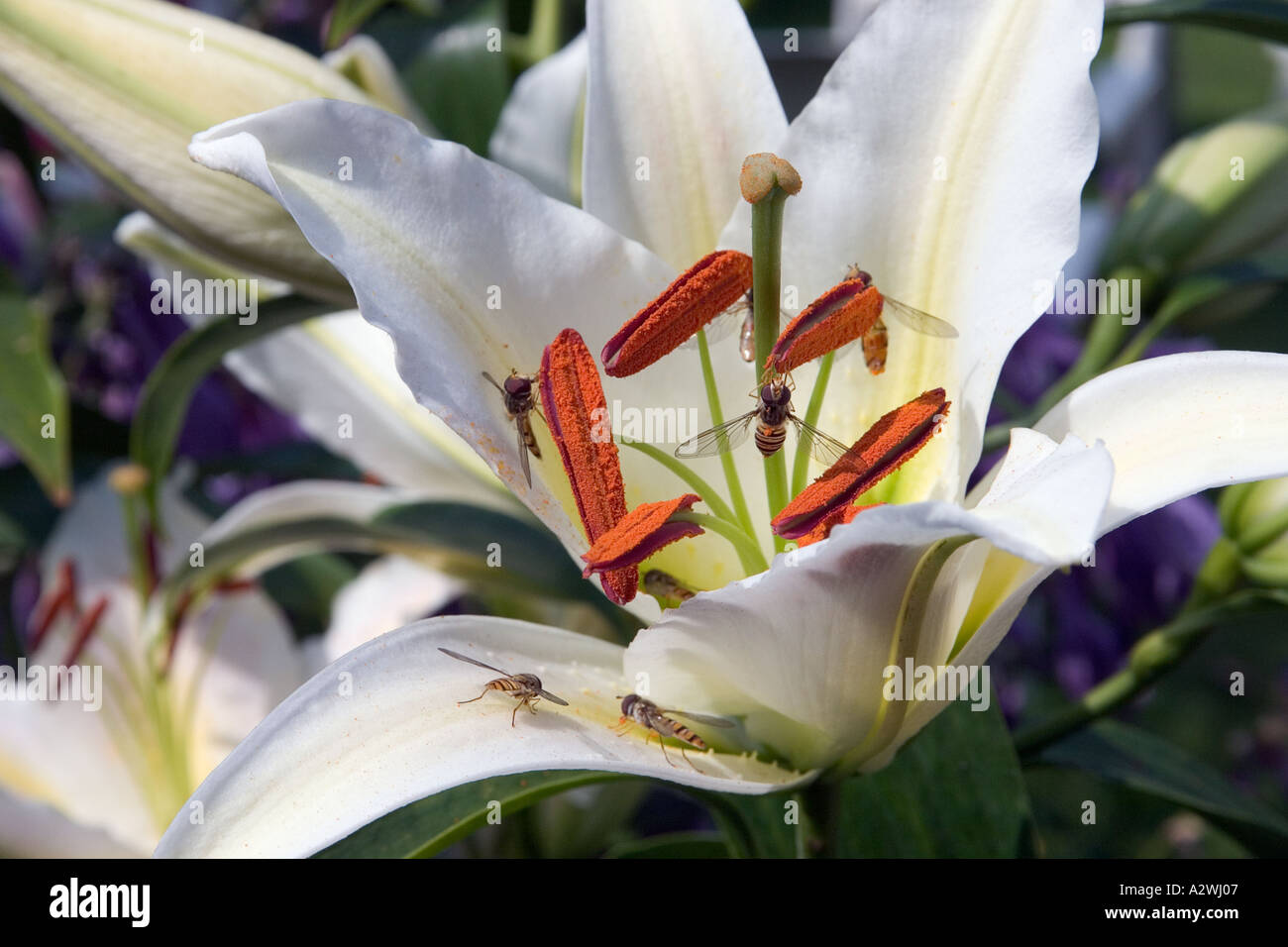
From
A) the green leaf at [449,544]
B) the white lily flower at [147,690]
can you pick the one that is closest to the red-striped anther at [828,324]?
the green leaf at [449,544]

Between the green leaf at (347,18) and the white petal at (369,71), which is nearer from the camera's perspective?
the white petal at (369,71)

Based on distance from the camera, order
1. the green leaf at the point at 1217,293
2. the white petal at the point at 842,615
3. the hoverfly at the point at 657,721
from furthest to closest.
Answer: the green leaf at the point at 1217,293 → the hoverfly at the point at 657,721 → the white petal at the point at 842,615

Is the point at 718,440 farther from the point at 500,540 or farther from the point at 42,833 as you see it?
the point at 42,833

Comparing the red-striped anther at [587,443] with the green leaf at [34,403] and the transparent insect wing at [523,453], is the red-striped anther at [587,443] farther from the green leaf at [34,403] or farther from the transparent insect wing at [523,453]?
the green leaf at [34,403]

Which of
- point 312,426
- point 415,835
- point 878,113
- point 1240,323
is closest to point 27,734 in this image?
point 312,426

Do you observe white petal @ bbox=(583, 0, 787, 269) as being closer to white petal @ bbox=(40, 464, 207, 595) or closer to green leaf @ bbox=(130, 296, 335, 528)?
green leaf @ bbox=(130, 296, 335, 528)

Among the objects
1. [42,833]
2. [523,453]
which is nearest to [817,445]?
[523,453]
